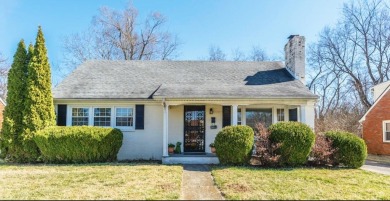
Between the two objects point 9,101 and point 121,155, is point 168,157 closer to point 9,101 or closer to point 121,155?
point 121,155

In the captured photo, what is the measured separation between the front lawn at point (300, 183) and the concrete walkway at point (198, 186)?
0.21 meters

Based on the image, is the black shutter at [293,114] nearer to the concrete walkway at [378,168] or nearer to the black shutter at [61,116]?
the concrete walkway at [378,168]

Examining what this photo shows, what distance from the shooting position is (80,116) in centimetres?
1259

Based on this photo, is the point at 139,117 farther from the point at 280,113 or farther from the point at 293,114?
the point at 293,114

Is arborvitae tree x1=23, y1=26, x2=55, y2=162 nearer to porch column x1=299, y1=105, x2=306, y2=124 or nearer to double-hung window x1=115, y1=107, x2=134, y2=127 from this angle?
double-hung window x1=115, y1=107, x2=134, y2=127

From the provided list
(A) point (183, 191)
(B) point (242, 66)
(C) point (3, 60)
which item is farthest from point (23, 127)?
(C) point (3, 60)

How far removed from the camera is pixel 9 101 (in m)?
11.3

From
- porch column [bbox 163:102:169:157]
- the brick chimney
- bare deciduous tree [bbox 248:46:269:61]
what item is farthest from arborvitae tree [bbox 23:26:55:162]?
bare deciduous tree [bbox 248:46:269:61]

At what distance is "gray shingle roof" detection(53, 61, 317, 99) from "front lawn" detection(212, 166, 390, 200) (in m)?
3.31

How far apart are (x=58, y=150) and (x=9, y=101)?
287 cm

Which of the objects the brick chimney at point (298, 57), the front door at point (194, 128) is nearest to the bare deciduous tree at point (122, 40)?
the front door at point (194, 128)

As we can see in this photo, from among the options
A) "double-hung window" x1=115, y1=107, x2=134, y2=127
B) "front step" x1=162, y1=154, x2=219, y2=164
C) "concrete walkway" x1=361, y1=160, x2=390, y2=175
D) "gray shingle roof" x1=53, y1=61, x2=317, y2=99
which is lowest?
"concrete walkway" x1=361, y1=160, x2=390, y2=175

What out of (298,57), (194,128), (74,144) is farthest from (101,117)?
(298,57)

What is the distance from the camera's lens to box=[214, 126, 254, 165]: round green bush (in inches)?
390
